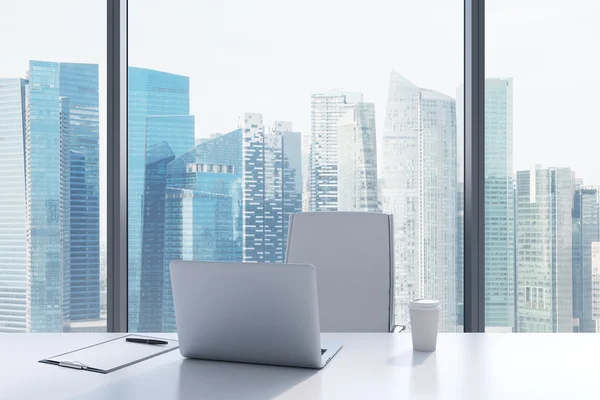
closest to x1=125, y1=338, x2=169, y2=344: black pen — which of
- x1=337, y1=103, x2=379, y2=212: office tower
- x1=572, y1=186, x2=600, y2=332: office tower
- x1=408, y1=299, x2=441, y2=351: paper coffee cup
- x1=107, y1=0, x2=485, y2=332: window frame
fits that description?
x1=408, y1=299, x2=441, y2=351: paper coffee cup

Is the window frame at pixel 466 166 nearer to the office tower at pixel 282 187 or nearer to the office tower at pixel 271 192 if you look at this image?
the office tower at pixel 271 192

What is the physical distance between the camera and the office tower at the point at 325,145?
10.1 ft

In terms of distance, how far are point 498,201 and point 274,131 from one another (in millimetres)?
1241

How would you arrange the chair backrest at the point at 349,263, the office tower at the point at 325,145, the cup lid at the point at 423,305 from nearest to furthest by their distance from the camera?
1. the cup lid at the point at 423,305
2. the chair backrest at the point at 349,263
3. the office tower at the point at 325,145

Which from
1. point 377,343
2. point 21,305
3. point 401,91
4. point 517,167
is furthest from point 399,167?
point 21,305

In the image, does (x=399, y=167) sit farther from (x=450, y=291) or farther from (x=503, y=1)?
(x=503, y=1)

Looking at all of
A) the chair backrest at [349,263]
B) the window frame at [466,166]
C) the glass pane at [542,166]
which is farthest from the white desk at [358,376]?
the glass pane at [542,166]

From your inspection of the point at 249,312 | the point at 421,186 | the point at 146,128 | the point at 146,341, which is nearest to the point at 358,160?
the point at 421,186

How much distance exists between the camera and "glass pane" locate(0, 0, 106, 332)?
3027 millimetres

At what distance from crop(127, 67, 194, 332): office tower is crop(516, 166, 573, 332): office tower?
183 cm

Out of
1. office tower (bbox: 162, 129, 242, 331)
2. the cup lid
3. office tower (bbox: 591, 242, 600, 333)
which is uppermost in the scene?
office tower (bbox: 162, 129, 242, 331)

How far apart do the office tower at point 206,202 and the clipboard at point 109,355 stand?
1503 millimetres

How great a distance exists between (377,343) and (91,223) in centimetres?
202

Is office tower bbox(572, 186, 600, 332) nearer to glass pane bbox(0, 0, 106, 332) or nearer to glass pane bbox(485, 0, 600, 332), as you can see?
glass pane bbox(485, 0, 600, 332)
